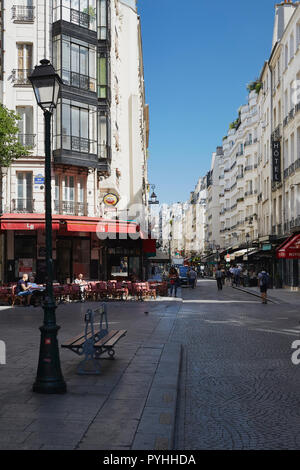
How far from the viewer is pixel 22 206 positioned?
29.7 m

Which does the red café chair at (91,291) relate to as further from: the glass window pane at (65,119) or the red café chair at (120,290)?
the glass window pane at (65,119)

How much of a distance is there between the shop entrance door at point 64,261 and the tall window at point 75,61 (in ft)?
28.9

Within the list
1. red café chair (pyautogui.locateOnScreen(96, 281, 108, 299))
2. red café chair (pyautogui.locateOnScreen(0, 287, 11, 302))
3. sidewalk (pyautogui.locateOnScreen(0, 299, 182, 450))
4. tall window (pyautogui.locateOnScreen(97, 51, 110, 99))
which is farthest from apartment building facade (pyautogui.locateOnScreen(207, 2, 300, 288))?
sidewalk (pyautogui.locateOnScreen(0, 299, 182, 450))

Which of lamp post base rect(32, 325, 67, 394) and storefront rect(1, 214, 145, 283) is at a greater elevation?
storefront rect(1, 214, 145, 283)

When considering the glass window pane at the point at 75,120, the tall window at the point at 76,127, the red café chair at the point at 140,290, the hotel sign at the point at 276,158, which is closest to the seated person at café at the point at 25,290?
the red café chair at the point at 140,290

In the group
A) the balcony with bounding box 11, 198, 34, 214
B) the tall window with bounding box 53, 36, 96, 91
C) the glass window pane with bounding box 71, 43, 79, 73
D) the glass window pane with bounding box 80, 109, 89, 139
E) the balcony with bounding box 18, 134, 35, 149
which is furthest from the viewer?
the glass window pane with bounding box 80, 109, 89, 139

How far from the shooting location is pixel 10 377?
318 inches

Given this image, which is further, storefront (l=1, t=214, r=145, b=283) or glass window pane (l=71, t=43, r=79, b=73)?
glass window pane (l=71, t=43, r=79, b=73)

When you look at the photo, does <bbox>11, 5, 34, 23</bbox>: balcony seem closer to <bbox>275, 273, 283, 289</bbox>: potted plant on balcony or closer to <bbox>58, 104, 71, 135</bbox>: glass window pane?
<bbox>58, 104, 71, 135</bbox>: glass window pane

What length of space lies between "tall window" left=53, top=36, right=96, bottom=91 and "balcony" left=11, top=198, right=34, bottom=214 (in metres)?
6.85

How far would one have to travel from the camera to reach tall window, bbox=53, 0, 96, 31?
30.8 m

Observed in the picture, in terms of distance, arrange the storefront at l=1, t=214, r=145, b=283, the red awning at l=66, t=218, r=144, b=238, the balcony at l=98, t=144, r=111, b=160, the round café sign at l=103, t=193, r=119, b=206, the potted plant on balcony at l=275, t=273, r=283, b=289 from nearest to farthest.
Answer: the storefront at l=1, t=214, r=145, b=283 < the red awning at l=66, t=218, r=144, b=238 < the round café sign at l=103, t=193, r=119, b=206 < the balcony at l=98, t=144, r=111, b=160 < the potted plant on balcony at l=275, t=273, r=283, b=289

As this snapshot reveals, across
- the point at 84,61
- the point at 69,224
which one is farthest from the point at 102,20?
the point at 69,224

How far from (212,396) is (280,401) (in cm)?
88
